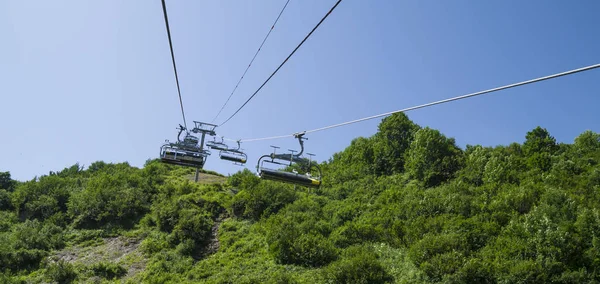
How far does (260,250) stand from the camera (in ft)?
93.5

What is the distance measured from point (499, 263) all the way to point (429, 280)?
346 centimetres

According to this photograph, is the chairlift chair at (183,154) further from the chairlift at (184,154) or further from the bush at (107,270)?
the bush at (107,270)

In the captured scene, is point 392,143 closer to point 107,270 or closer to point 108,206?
point 108,206

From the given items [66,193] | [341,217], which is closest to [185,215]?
[341,217]

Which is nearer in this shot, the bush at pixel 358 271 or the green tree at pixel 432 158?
the bush at pixel 358 271

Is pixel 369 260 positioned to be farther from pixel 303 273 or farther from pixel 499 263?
pixel 499 263

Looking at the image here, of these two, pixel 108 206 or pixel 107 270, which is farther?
pixel 108 206

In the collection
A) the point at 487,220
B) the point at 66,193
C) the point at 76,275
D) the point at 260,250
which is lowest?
the point at 76,275

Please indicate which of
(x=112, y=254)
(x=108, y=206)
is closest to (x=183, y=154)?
(x=112, y=254)

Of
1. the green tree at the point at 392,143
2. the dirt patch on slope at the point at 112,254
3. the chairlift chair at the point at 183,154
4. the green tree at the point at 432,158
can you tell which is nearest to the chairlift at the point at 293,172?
the chairlift chair at the point at 183,154

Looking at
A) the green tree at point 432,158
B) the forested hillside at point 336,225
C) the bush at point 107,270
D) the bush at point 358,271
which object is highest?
the green tree at point 432,158

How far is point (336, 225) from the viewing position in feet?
106

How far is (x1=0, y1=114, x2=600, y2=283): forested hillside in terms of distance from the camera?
73.9ft

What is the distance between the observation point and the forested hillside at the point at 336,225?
22.5 metres
